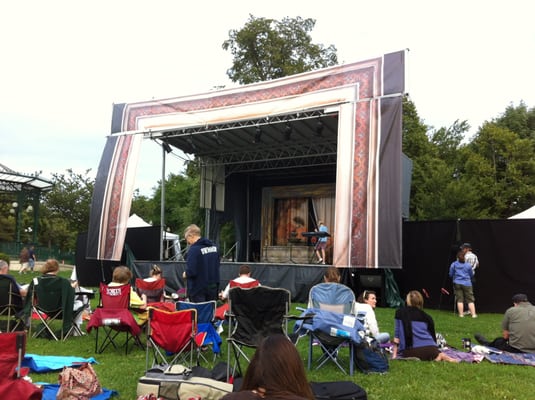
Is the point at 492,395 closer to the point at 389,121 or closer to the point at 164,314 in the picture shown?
the point at 164,314

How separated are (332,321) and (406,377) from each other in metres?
0.79

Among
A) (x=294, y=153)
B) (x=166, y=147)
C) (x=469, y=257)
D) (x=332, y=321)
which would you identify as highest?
(x=294, y=153)

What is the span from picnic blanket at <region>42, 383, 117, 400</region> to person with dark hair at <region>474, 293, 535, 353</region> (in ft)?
14.1

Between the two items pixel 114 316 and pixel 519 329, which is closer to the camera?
pixel 114 316

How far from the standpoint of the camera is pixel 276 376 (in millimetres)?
1582

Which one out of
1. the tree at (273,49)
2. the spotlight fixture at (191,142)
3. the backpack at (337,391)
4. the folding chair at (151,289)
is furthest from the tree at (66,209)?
the backpack at (337,391)

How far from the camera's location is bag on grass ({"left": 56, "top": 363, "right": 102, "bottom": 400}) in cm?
316

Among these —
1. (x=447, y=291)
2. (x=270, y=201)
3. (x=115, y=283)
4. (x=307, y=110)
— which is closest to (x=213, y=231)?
(x=270, y=201)

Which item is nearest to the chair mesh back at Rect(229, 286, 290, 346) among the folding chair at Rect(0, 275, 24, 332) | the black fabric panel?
the folding chair at Rect(0, 275, 24, 332)

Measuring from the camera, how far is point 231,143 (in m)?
13.2

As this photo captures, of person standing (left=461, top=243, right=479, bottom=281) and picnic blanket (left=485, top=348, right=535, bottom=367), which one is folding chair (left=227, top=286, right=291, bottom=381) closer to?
picnic blanket (left=485, top=348, right=535, bottom=367)

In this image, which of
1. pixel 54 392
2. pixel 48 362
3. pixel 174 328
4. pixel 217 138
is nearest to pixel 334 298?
pixel 174 328

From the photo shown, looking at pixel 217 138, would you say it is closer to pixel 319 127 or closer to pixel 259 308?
pixel 319 127

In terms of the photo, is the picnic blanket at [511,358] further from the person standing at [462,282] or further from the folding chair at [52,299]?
the folding chair at [52,299]
